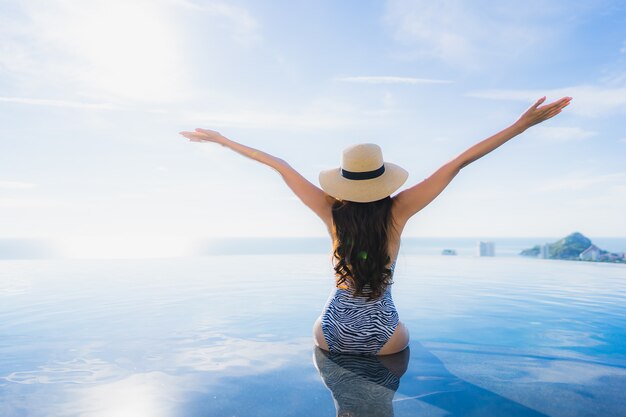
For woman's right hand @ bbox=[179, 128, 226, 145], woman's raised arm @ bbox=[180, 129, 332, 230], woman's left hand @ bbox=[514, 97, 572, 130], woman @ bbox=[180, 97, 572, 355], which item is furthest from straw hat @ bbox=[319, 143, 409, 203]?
woman's right hand @ bbox=[179, 128, 226, 145]

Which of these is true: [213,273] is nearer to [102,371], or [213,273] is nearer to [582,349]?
[102,371]

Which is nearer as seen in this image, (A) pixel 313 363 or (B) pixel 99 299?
(A) pixel 313 363

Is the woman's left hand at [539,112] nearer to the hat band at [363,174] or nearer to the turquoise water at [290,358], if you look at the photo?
the hat band at [363,174]

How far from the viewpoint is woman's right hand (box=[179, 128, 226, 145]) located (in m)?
3.38

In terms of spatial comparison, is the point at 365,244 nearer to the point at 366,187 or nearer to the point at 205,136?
the point at 366,187

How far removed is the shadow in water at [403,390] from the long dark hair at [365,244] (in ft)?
1.69

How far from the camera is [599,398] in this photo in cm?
243

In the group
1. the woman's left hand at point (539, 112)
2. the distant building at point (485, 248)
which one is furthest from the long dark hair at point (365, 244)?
the distant building at point (485, 248)

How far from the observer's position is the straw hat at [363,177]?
2.84 meters

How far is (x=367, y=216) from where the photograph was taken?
2873 mm

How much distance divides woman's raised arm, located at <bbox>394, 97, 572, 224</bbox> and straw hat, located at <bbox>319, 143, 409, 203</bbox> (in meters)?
0.16

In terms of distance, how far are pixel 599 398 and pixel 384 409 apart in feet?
4.10

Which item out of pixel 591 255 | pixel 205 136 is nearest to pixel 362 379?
pixel 205 136

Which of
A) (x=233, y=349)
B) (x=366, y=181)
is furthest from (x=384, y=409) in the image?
(x=233, y=349)
